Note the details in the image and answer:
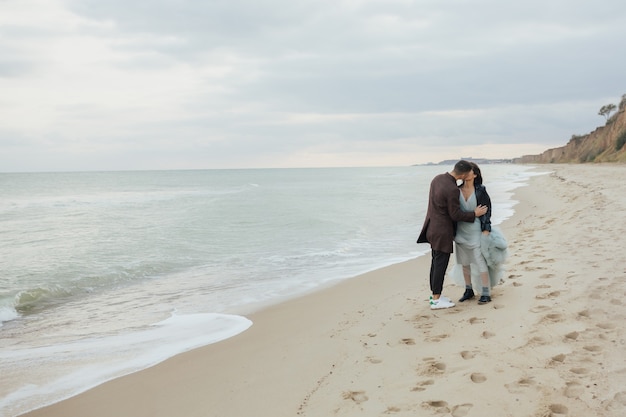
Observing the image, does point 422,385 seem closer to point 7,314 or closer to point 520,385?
point 520,385

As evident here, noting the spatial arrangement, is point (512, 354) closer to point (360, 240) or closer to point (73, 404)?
point (73, 404)

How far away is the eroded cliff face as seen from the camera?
5642 centimetres

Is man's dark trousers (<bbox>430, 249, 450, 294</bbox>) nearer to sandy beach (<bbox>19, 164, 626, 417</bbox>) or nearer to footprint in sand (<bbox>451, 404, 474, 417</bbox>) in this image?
sandy beach (<bbox>19, 164, 626, 417</bbox>)

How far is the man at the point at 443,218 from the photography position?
546 centimetres

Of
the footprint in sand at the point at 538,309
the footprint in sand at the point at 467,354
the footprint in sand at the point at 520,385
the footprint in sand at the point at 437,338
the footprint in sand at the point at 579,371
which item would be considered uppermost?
the footprint in sand at the point at 538,309

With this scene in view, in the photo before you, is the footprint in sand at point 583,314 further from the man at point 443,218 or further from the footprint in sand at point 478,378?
the footprint in sand at point 478,378

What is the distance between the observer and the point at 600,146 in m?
66.6

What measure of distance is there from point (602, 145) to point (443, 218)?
72312 millimetres

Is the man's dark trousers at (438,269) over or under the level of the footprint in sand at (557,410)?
over

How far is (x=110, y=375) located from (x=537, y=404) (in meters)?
3.96

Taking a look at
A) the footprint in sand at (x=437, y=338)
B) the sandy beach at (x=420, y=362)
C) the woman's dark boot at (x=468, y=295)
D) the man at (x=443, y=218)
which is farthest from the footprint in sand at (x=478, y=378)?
the woman's dark boot at (x=468, y=295)

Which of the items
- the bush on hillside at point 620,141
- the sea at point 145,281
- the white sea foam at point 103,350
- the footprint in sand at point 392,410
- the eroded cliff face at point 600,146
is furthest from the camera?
the eroded cliff face at point 600,146

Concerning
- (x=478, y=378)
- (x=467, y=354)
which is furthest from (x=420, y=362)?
(x=478, y=378)

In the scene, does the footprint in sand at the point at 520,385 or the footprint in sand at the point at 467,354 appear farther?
the footprint in sand at the point at 467,354
